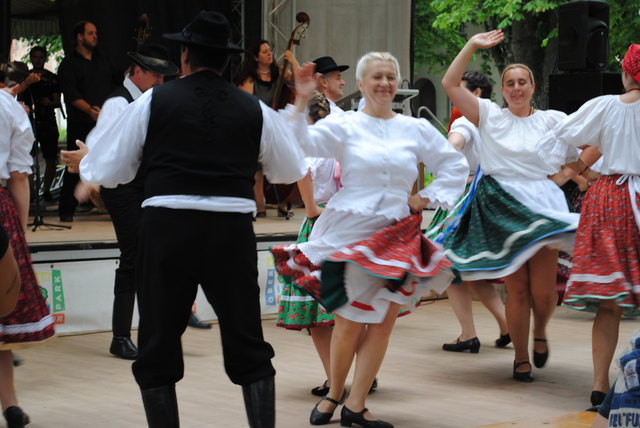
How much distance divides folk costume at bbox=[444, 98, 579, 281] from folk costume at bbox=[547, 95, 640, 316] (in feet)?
0.91

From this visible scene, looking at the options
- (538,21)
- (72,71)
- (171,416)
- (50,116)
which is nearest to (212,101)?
(171,416)

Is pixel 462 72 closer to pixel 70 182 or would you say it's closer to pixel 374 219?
pixel 374 219

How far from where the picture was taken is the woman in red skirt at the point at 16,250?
13.3 ft

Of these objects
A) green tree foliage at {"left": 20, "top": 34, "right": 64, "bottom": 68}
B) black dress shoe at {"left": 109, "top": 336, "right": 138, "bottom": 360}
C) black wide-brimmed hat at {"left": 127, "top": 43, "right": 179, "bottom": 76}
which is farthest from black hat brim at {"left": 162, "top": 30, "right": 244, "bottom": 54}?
green tree foliage at {"left": 20, "top": 34, "right": 64, "bottom": 68}

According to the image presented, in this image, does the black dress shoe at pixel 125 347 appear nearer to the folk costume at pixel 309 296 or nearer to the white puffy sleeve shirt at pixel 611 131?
the folk costume at pixel 309 296

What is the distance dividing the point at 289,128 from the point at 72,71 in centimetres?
569

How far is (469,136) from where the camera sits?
5590mm

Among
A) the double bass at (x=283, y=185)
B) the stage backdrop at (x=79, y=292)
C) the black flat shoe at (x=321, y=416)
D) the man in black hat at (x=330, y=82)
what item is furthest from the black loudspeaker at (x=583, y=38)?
the black flat shoe at (x=321, y=416)

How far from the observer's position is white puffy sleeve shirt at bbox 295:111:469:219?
4.13 metres

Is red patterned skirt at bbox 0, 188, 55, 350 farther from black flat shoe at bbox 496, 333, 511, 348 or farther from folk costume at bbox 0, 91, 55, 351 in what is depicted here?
black flat shoe at bbox 496, 333, 511, 348

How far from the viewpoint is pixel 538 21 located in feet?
57.0

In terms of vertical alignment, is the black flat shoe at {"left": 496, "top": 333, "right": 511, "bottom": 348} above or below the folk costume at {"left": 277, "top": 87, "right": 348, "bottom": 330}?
below

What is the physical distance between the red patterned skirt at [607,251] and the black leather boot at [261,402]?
176 centimetres

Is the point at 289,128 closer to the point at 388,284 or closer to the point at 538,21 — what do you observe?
the point at 388,284
